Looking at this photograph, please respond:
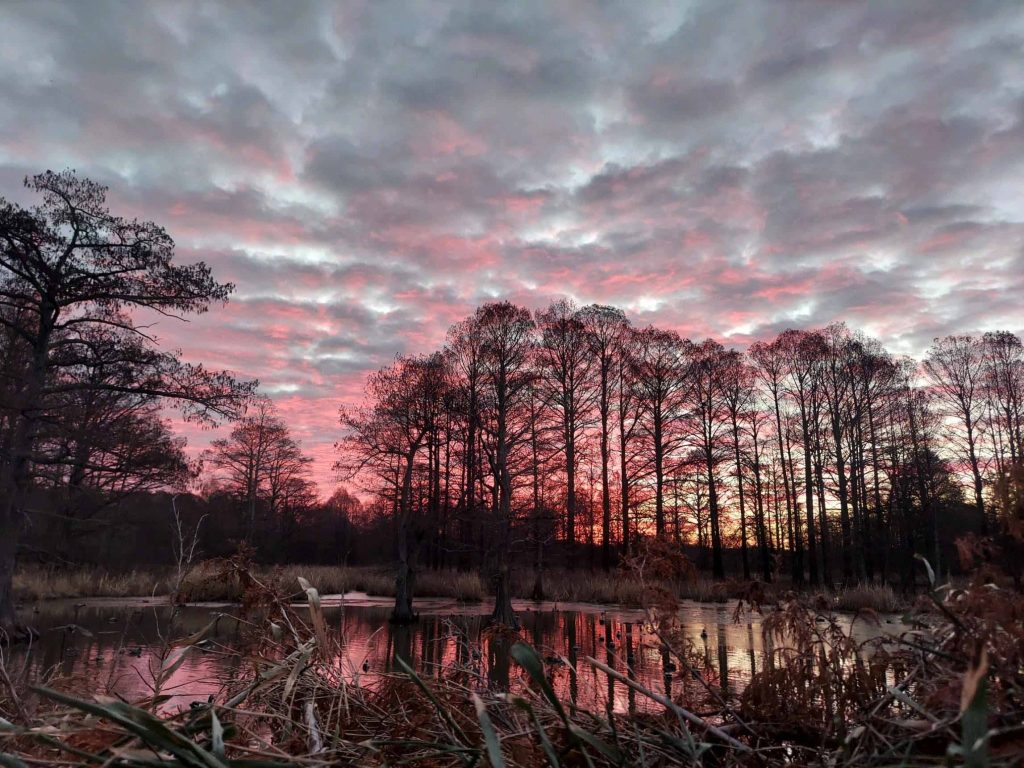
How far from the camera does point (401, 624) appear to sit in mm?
17234

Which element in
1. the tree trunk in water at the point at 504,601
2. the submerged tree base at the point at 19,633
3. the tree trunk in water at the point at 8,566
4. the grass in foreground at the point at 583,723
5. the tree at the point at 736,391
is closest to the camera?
the grass in foreground at the point at 583,723

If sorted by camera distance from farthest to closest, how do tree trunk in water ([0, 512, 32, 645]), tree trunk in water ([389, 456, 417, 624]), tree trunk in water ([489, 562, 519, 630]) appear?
tree trunk in water ([389, 456, 417, 624]) → tree trunk in water ([489, 562, 519, 630]) → tree trunk in water ([0, 512, 32, 645])

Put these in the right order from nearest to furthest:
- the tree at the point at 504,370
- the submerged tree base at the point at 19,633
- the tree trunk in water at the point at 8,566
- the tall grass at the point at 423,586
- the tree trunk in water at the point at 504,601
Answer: the submerged tree base at the point at 19,633 < the tree trunk in water at the point at 8,566 < the tree trunk in water at the point at 504,601 < the tall grass at the point at 423,586 < the tree at the point at 504,370

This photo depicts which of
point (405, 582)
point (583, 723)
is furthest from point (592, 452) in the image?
point (583, 723)

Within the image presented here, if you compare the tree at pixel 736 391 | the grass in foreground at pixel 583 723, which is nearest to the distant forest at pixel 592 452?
the tree at pixel 736 391

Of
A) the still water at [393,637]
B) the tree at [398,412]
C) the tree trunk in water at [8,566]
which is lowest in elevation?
the still water at [393,637]

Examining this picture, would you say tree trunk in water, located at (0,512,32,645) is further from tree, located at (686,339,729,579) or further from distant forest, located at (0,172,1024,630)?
tree, located at (686,339,729,579)

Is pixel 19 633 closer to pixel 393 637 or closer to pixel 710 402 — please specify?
pixel 393 637

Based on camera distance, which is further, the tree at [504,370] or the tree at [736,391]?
the tree at [736,391]

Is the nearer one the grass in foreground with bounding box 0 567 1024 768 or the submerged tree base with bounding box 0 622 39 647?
the grass in foreground with bounding box 0 567 1024 768

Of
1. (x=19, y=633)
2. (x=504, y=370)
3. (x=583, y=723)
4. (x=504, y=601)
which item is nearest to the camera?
(x=583, y=723)

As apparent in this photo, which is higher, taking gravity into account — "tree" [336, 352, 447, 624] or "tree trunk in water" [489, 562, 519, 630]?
"tree" [336, 352, 447, 624]

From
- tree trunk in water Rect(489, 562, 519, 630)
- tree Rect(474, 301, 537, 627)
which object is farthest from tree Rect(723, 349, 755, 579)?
tree trunk in water Rect(489, 562, 519, 630)

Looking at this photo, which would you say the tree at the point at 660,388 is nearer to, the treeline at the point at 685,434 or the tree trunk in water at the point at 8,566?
the treeline at the point at 685,434
